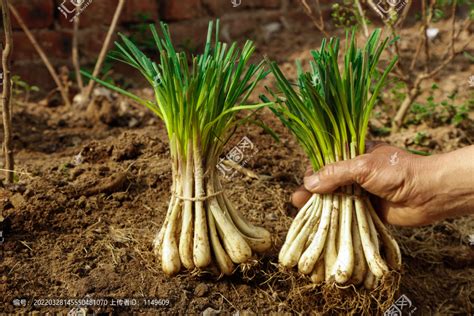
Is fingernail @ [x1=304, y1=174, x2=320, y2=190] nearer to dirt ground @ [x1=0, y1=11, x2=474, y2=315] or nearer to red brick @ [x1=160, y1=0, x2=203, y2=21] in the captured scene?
dirt ground @ [x1=0, y1=11, x2=474, y2=315]

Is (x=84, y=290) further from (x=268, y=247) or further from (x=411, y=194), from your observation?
(x=411, y=194)

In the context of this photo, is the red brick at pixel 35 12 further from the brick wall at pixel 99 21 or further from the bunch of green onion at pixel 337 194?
the bunch of green onion at pixel 337 194

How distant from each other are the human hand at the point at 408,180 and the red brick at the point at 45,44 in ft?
7.69

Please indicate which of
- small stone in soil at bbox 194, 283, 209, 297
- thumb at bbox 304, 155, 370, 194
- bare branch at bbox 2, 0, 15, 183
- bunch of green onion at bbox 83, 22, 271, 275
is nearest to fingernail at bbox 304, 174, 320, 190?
thumb at bbox 304, 155, 370, 194

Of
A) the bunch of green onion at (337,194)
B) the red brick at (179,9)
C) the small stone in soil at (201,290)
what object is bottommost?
the small stone in soil at (201,290)

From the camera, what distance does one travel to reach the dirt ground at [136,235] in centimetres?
185

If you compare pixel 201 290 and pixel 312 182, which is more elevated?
pixel 312 182

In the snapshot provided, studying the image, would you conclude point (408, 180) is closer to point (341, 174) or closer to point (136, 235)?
point (341, 174)

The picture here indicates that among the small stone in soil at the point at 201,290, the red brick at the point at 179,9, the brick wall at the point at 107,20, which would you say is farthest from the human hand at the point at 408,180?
the red brick at the point at 179,9

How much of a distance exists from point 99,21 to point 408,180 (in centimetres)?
256

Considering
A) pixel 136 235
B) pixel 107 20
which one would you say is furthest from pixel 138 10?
pixel 136 235

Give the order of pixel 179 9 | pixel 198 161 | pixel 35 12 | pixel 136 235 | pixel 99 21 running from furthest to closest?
pixel 179 9
pixel 99 21
pixel 35 12
pixel 136 235
pixel 198 161

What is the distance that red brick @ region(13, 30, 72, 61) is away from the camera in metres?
3.62

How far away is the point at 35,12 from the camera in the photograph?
364 cm
